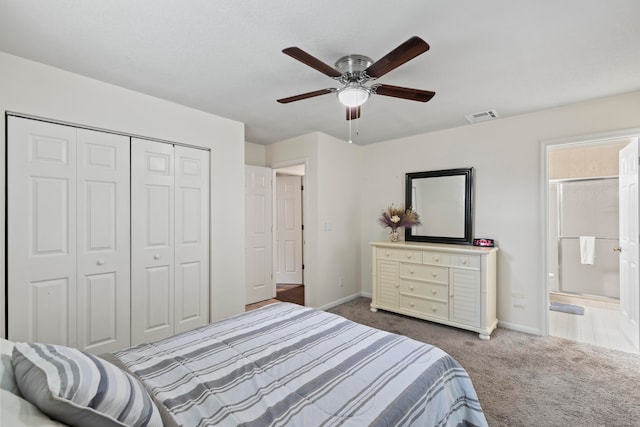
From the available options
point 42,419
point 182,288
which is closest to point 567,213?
point 182,288

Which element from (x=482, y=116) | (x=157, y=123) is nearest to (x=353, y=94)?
(x=157, y=123)

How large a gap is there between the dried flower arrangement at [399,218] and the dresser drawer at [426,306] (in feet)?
3.08

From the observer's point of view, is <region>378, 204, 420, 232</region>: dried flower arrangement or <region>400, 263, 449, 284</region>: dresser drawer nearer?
<region>400, 263, 449, 284</region>: dresser drawer

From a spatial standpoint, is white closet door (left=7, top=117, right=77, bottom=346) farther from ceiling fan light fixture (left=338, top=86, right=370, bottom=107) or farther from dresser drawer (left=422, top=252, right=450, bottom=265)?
dresser drawer (left=422, top=252, right=450, bottom=265)

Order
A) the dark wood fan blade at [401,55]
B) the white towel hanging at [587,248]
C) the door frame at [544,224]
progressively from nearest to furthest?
the dark wood fan blade at [401,55] < the door frame at [544,224] < the white towel hanging at [587,248]

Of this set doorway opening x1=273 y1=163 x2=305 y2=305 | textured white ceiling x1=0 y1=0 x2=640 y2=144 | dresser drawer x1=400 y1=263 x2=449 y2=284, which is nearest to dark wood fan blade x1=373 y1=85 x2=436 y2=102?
textured white ceiling x1=0 y1=0 x2=640 y2=144

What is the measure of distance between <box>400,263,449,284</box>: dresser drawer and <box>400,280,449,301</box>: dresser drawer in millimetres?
59

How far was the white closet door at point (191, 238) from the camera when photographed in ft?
9.73

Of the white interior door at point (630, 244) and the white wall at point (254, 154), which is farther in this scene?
the white wall at point (254, 154)

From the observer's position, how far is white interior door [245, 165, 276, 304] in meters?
4.32

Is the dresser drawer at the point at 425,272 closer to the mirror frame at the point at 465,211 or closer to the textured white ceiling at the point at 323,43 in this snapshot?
the mirror frame at the point at 465,211

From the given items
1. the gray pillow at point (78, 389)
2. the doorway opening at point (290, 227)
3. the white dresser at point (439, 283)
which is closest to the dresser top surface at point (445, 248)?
the white dresser at point (439, 283)

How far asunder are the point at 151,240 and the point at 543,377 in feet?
11.6

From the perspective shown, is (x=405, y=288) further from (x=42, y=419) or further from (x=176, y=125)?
(x=42, y=419)
